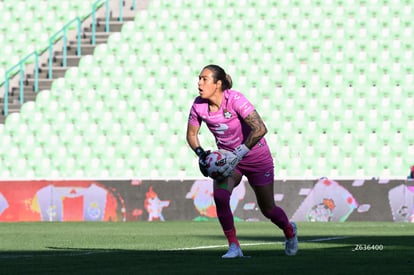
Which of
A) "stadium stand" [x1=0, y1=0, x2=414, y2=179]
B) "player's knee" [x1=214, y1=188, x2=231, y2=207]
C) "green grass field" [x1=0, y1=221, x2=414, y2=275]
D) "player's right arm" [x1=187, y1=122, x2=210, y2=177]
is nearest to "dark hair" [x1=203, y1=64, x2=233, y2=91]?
"player's right arm" [x1=187, y1=122, x2=210, y2=177]

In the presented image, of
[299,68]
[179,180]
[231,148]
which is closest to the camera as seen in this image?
[231,148]

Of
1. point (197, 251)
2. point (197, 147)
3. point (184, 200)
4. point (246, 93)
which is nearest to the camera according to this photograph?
point (197, 147)

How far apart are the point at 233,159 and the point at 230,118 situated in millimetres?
414

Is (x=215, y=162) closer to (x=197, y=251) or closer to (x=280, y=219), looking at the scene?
(x=280, y=219)

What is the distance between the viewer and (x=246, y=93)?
78.6 feet

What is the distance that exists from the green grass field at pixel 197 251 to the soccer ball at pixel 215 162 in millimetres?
734

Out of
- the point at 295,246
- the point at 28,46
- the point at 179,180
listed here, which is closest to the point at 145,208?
the point at 179,180

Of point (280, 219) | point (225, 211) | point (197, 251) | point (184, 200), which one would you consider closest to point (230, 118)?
point (225, 211)

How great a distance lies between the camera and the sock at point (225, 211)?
32.6 feet

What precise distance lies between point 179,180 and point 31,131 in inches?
193

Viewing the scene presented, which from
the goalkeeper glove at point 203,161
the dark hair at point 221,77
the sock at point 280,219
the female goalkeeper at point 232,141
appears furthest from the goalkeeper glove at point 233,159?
the sock at point 280,219

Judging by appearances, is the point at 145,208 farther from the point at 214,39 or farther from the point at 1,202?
the point at 214,39

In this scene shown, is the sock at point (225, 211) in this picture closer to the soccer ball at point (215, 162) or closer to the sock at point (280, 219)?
the soccer ball at point (215, 162)

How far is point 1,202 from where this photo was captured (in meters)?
21.7
